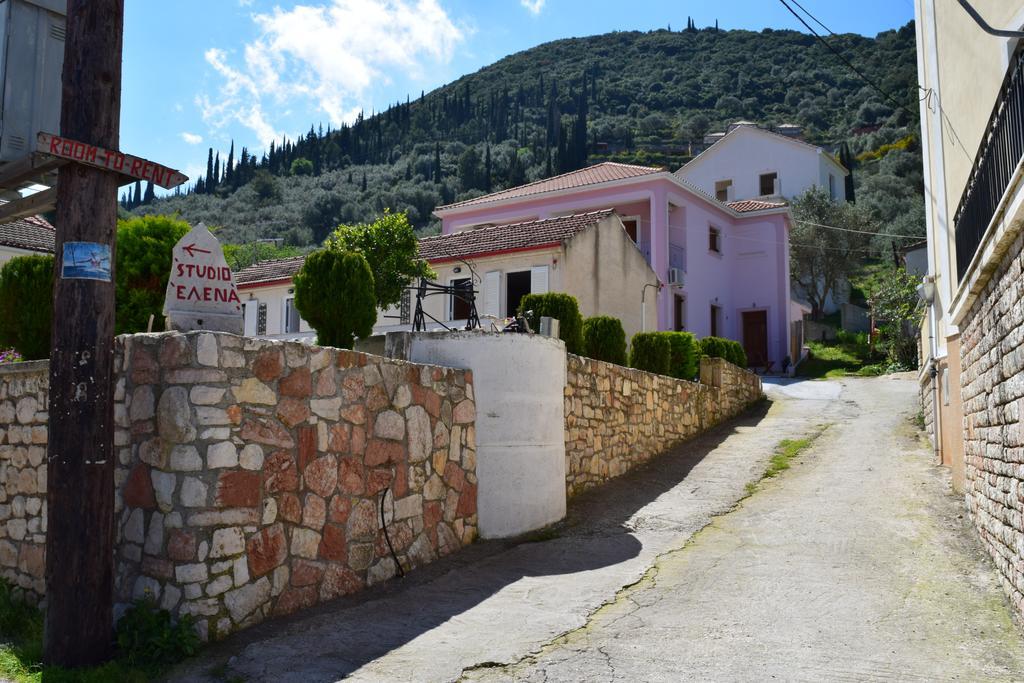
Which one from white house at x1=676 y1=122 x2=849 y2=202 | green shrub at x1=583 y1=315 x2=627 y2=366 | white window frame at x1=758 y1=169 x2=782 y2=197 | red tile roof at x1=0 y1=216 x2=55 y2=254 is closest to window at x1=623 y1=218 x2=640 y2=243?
green shrub at x1=583 y1=315 x2=627 y2=366

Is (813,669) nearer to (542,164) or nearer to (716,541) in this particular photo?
(716,541)

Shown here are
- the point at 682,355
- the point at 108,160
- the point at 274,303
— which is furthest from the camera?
the point at 274,303

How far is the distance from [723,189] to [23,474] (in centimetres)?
4001

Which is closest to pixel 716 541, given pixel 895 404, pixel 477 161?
pixel 895 404

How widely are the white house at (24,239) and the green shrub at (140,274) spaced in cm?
925

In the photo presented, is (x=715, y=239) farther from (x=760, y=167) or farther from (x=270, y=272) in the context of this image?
(x=270, y=272)

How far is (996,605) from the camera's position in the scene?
6805 mm

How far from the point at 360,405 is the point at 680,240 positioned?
926 inches

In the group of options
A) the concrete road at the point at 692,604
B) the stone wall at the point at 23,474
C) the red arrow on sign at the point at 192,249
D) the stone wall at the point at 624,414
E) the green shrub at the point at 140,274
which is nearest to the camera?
the concrete road at the point at 692,604

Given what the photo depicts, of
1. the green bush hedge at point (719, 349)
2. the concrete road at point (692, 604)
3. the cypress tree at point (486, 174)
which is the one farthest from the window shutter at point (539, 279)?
the cypress tree at point (486, 174)

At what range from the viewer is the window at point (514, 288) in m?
21.1

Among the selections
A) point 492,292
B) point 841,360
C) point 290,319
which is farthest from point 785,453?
point 841,360

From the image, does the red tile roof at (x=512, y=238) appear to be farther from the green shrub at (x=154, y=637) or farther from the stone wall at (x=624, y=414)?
the green shrub at (x=154, y=637)

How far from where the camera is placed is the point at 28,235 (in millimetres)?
19953
